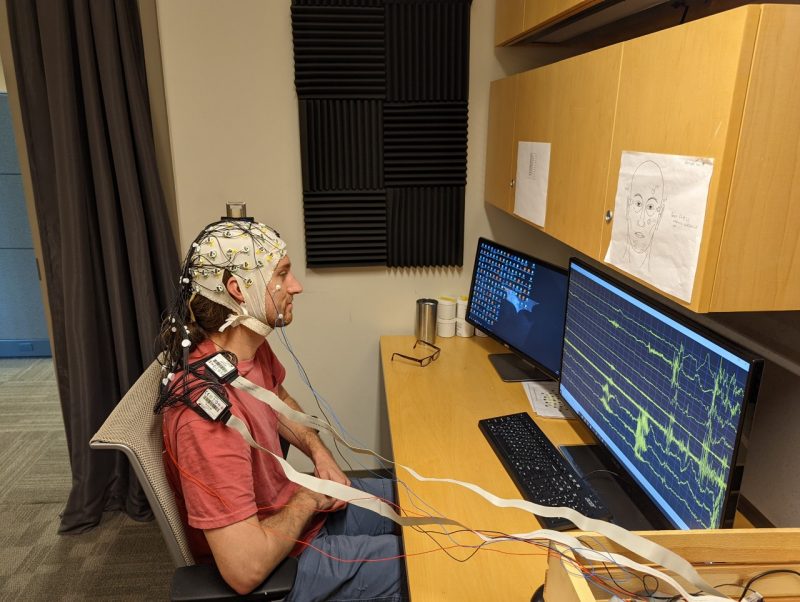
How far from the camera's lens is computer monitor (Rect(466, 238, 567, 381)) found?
1795 millimetres

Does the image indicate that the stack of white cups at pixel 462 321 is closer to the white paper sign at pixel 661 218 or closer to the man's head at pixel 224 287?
the man's head at pixel 224 287

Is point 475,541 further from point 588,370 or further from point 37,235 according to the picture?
point 37,235

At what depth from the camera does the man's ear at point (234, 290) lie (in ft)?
4.62

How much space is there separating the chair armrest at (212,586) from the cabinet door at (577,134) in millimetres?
1009

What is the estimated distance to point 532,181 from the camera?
1746 mm

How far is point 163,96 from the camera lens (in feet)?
7.57

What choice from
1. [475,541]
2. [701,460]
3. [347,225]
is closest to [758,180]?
[701,460]

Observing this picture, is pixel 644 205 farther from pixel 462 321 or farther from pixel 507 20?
pixel 462 321

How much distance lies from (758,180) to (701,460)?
495 millimetres

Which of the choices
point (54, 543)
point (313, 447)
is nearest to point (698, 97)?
point (313, 447)

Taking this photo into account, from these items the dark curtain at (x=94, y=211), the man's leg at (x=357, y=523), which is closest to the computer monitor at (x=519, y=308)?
the man's leg at (x=357, y=523)

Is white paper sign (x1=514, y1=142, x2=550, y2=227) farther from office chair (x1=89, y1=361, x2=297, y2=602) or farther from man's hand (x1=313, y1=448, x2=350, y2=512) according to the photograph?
office chair (x1=89, y1=361, x2=297, y2=602)

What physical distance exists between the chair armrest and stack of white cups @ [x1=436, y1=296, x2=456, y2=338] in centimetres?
136

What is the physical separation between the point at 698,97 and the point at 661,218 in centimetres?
21
